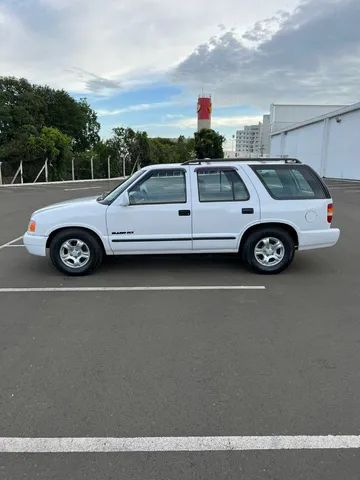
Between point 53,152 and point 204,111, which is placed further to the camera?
point 204,111

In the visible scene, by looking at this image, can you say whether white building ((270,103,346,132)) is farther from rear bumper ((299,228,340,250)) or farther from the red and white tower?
rear bumper ((299,228,340,250))

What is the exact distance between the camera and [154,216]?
6145 millimetres

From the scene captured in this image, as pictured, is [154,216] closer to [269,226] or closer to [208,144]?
[269,226]

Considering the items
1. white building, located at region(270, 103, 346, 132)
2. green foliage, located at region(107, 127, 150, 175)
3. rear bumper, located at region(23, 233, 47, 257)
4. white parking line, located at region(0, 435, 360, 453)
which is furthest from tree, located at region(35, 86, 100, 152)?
white parking line, located at region(0, 435, 360, 453)

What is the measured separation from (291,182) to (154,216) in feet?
7.11

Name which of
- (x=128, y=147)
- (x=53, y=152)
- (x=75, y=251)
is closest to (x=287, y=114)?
(x=128, y=147)

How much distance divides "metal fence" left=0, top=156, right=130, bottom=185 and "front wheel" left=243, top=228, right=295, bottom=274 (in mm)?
26378

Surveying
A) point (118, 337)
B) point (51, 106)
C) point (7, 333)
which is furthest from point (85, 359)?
point (51, 106)

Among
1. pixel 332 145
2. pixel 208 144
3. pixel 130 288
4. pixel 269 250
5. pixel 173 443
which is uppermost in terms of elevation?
pixel 208 144

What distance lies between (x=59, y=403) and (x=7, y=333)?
150cm

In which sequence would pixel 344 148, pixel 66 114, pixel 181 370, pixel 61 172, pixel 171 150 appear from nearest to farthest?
pixel 181 370 → pixel 344 148 → pixel 61 172 → pixel 66 114 → pixel 171 150

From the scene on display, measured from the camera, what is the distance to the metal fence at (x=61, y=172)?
30359 mm

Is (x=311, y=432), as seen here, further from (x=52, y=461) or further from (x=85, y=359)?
(x=85, y=359)

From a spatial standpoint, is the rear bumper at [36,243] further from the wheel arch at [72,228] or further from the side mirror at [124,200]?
the side mirror at [124,200]
